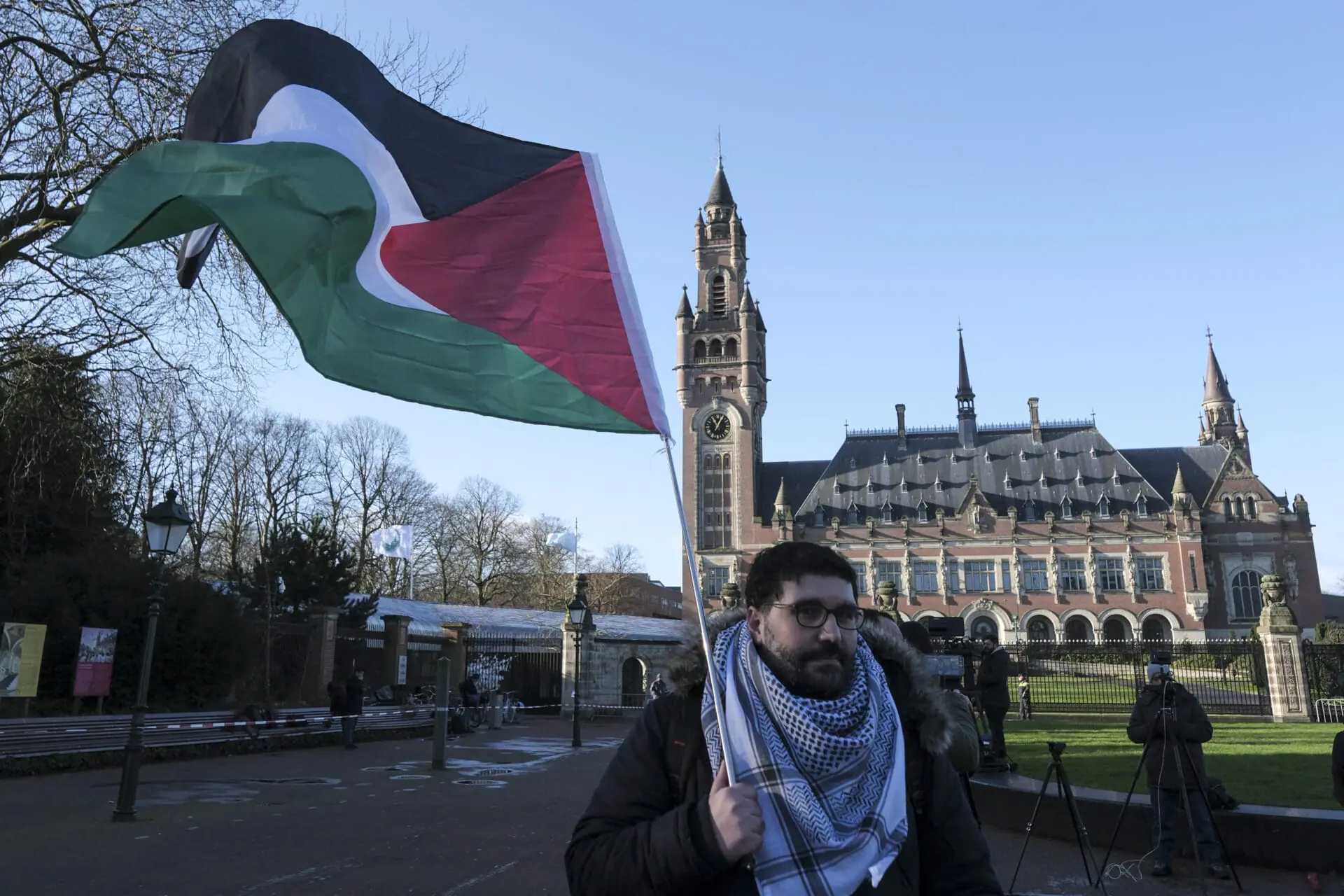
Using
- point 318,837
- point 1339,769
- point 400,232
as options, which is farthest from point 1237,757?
point 400,232

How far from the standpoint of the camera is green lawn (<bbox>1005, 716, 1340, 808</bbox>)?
35.0 ft

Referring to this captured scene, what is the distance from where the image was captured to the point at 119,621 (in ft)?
59.0

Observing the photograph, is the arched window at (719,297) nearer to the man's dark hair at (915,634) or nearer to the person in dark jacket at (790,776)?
the man's dark hair at (915,634)

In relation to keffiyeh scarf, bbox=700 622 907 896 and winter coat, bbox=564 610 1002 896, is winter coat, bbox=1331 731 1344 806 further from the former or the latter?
keffiyeh scarf, bbox=700 622 907 896

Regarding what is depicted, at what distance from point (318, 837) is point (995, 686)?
8.45 m

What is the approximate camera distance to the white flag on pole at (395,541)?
46.5 metres

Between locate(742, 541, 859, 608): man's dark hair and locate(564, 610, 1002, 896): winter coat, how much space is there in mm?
256

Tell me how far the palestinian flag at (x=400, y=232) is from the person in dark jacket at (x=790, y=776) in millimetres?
1805

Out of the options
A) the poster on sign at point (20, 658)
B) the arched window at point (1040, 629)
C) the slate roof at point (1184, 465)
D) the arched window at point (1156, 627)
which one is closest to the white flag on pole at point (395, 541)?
the poster on sign at point (20, 658)

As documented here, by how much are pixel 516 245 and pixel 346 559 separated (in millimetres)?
30834

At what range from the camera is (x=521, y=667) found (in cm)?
3547

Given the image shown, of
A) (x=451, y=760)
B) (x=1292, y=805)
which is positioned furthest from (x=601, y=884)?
(x=451, y=760)

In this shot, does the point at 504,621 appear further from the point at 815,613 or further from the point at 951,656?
the point at 815,613

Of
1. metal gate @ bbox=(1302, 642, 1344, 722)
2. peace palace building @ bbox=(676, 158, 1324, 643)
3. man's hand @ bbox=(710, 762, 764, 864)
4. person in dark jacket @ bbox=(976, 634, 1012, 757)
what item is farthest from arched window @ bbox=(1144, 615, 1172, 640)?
man's hand @ bbox=(710, 762, 764, 864)
